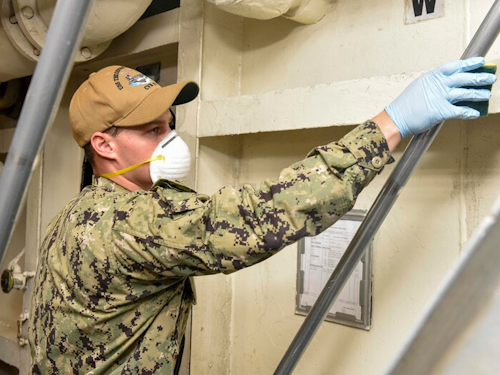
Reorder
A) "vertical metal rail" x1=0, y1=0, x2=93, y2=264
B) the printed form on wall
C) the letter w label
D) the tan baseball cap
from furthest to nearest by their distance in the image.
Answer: the printed form on wall < the letter w label < the tan baseball cap < "vertical metal rail" x1=0, y1=0, x2=93, y2=264

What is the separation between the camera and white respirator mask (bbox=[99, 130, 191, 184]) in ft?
3.48

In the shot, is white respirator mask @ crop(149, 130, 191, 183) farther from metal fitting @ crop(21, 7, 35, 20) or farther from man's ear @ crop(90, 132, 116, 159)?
metal fitting @ crop(21, 7, 35, 20)

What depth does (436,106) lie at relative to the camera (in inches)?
32.3

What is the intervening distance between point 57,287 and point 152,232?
310 millimetres

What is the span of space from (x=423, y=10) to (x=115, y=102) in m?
0.79

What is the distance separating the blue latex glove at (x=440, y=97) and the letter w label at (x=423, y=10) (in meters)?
0.38

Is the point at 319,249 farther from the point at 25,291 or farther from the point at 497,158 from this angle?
the point at 25,291

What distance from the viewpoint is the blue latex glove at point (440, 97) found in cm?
81

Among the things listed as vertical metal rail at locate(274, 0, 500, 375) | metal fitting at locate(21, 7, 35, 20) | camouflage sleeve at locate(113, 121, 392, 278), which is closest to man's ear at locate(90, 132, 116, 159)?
camouflage sleeve at locate(113, 121, 392, 278)

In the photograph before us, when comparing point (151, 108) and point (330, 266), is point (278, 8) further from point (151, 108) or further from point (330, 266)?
point (330, 266)

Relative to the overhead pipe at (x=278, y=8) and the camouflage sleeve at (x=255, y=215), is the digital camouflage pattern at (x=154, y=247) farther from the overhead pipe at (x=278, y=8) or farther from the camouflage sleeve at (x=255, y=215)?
the overhead pipe at (x=278, y=8)

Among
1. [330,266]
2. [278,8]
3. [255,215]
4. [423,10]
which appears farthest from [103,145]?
[423,10]

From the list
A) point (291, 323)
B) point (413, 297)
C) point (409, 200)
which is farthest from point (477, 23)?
point (291, 323)

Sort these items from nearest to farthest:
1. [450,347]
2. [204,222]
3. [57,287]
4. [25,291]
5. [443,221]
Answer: [450,347]
[204,222]
[57,287]
[443,221]
[25,291]
